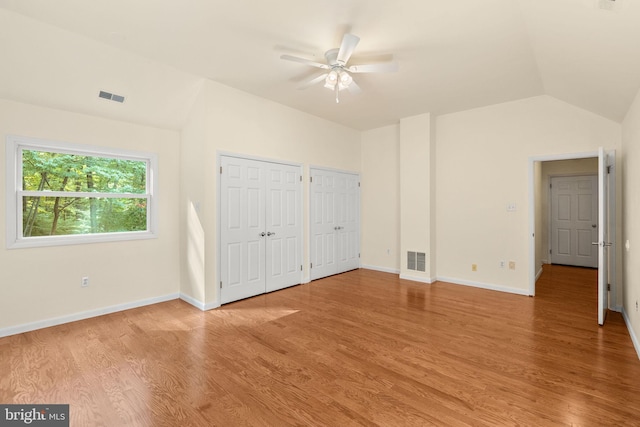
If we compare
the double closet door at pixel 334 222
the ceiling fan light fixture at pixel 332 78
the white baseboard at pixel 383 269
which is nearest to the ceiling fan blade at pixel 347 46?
the ceiling fan light fixture at pixel 332 78

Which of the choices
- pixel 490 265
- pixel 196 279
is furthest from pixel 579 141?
pixel 196 279

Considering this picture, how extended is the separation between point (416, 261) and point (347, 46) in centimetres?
398

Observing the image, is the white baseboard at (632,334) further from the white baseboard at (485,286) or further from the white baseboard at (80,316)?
the white baseboard at (80,316)

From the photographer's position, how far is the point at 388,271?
20.1ft

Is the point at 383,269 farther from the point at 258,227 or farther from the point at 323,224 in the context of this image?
the point at 258,227

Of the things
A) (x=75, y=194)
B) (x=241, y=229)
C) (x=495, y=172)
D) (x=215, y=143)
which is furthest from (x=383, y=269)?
(x=75, y=194)

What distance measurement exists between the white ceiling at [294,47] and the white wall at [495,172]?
1.18 ft

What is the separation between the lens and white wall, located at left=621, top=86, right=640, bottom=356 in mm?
2889

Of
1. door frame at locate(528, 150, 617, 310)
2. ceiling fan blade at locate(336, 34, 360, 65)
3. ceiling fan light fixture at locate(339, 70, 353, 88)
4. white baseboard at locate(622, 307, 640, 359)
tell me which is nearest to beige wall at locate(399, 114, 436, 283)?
door frame at locate(528, 150, 617, 310)

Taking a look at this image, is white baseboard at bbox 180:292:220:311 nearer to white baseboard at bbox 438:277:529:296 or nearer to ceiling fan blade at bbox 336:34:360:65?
ceiling fan blade at bbox 336:34:360:65

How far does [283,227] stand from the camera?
4.91 meters

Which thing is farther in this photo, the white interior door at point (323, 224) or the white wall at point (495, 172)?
the white interior door at point (323, 224)

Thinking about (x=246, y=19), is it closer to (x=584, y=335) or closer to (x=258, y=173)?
(x=258, y=173)

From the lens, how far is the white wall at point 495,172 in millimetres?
4301
